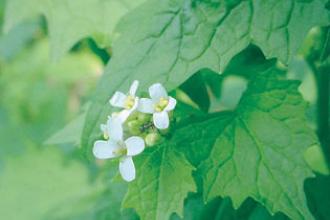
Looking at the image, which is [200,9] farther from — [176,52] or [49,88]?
[49,88]

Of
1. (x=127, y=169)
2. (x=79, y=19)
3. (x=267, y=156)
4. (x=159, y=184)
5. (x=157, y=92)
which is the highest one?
(x=79, y=19)

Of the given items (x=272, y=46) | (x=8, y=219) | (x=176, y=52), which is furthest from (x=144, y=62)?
(x=8, y=219)

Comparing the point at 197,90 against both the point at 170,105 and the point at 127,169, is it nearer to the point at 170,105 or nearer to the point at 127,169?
the point at 170,105

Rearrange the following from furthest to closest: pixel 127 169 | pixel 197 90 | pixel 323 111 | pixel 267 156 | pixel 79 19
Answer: pixel 79 19, pixel 323 111, pixel 197 90, pixel 267 156, pixel 127 169

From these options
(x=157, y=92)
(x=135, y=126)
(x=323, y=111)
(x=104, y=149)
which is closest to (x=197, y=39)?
(x=157, y=92)

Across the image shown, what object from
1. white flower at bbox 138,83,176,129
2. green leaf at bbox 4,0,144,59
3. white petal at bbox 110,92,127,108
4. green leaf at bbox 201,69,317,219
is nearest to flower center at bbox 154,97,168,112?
white flower at bbox 138,83,176,129

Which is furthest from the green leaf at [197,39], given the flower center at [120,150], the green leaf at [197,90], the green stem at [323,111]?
the green stem at [323,111]
